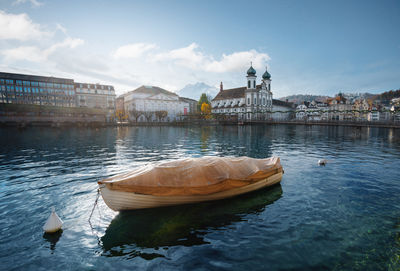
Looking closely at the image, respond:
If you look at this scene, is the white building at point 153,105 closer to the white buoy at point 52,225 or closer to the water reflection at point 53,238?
the white buoy at point 52,225

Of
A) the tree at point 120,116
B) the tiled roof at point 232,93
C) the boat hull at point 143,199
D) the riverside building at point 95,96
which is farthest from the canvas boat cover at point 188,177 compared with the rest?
the riverside building at point 95,96

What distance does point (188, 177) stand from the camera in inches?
357

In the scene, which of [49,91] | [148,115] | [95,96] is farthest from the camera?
[95,96]

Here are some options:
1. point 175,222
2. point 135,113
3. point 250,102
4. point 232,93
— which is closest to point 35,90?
point 135,113

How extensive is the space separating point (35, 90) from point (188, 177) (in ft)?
415

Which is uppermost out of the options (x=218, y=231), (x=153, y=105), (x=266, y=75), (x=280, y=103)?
(x=266, y=75)

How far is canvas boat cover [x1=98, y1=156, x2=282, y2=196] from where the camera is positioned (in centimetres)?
839

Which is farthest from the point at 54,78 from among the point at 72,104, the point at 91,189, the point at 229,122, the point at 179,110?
the point at 91,189

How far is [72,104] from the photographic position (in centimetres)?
10988

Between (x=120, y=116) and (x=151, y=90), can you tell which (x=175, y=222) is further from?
(x=151, y=90)

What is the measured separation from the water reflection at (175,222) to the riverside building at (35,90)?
4849 inches

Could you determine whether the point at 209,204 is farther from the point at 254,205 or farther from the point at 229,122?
the point at 229,122

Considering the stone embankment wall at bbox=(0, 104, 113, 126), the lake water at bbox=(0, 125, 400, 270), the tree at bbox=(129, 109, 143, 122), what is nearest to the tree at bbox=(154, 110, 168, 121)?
the tree at bbox=(129, 109, 143, 122)

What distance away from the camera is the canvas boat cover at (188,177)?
8.39 m
